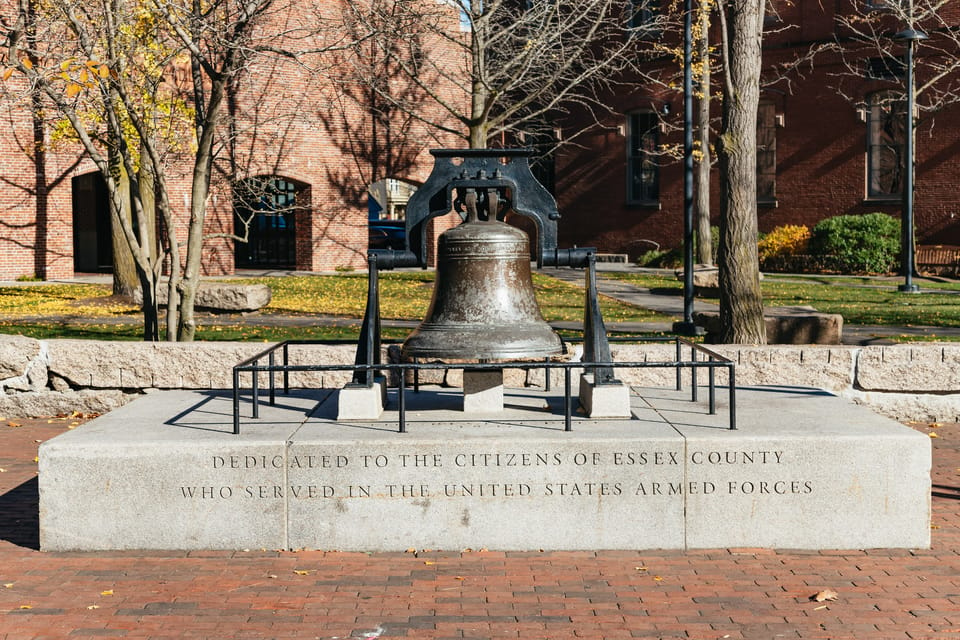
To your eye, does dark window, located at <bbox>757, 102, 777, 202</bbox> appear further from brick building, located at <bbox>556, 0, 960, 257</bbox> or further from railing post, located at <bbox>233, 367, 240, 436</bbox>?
railing post, located at <bbox>233, 367, 240, 436</bbox>

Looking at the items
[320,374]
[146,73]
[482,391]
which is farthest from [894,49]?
[482,391]

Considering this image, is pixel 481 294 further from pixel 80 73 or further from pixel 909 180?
pixel 909 180

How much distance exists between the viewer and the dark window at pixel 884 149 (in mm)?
32188

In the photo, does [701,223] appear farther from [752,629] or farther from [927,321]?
[752,629]

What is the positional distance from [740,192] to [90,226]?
27.0 m

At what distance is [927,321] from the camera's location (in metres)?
17.6

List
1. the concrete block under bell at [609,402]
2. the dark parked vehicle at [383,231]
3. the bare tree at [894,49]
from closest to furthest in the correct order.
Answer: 1. the concrete block under bell at [609,402]
2. the bare tree at [894,49]
3. the dark parked vehicle at [383,231]

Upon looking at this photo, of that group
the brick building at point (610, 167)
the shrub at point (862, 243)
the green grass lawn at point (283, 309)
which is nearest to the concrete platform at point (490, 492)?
the green grass lawn at point (283, 309)

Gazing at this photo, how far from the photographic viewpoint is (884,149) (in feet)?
107

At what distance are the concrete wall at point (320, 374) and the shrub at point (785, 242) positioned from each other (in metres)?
22.6

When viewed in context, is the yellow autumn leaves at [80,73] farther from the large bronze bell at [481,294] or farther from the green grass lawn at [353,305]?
the green grass lawn at [353,305]

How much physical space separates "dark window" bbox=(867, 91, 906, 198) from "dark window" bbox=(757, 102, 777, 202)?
8.85ft

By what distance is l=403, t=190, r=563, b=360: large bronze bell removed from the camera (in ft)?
23.0

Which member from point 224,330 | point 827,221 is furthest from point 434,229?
point 224,330
